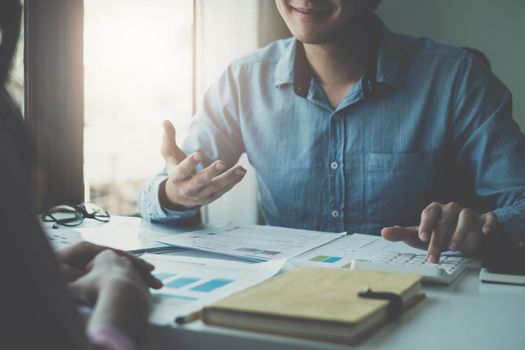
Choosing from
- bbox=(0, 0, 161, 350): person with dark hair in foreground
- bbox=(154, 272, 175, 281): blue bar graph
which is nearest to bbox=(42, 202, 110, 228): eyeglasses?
bbox=(154, 272, 175, 281): blue bar graph

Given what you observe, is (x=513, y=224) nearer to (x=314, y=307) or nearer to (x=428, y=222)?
(x=428, y=222)

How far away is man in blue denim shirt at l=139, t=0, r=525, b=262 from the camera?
4.55 feet

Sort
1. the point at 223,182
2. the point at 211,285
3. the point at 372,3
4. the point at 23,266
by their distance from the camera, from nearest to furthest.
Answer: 1. the point at 23,266
2. the point at 211,285
3. the point at 223,182
4. the point at 372,3

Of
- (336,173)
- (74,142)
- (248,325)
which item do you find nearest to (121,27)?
(74,142)

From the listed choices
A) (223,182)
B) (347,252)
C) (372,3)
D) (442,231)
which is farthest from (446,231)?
(372,3)

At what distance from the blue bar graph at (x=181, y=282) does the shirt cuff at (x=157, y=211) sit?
0.57 m

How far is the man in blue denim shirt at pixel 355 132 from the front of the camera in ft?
4.55

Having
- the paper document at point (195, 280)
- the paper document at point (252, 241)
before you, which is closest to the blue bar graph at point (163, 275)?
the paper document at point (195, 280)

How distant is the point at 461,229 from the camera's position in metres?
0.96

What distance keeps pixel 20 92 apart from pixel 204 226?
776mm

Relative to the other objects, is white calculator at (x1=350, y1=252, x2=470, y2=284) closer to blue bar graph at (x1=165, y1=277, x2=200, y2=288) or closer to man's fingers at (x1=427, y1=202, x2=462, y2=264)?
man's fingers at (x1=427, y1=202, x2=462, y2=264)

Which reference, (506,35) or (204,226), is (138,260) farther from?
(506,35)

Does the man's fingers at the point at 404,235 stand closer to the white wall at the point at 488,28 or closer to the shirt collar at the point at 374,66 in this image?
the shirt collar at the point at 374,66

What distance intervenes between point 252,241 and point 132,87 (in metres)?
1.51
